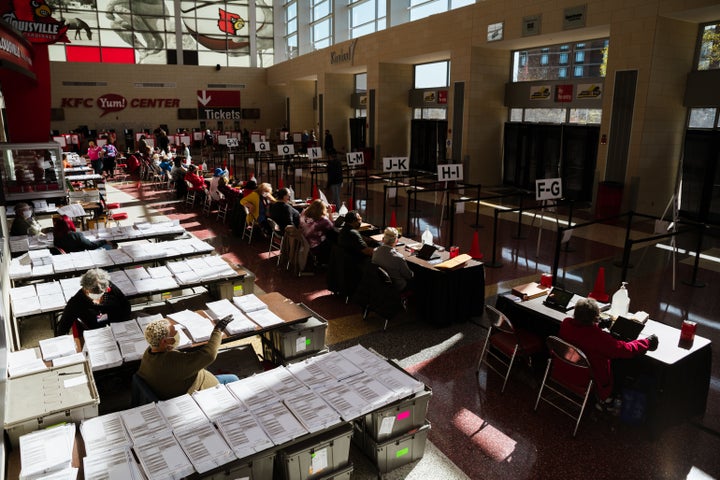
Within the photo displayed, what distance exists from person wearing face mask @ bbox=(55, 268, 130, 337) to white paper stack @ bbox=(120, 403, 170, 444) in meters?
1.87

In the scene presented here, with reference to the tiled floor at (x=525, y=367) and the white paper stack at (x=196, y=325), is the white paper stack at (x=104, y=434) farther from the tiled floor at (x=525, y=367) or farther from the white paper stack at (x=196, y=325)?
the tiled floor at (x=525, y=367)

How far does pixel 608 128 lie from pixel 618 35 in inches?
81.4

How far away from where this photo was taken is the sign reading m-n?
3388 centimetres

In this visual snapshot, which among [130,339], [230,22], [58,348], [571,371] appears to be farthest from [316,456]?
[230,22]

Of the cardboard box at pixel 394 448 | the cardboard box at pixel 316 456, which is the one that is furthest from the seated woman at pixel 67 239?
the cardboard box at pixel 316 456

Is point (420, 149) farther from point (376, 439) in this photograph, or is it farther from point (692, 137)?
point (376, 439)

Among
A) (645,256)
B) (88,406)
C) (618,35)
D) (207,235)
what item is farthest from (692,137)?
(88,406)

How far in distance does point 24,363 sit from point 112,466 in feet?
5.81

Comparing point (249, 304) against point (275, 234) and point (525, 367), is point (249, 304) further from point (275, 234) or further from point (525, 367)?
point (275, 234)

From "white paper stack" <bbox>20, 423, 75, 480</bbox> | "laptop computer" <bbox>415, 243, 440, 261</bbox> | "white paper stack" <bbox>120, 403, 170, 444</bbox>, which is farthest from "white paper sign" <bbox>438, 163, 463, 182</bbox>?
"white paper stack" <bbox>20, 423, 75, 480</bbox>

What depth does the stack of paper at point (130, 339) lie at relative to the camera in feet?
13.7

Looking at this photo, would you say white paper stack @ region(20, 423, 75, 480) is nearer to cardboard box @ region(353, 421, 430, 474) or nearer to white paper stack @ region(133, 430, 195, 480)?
white paper stack @ region(133, 430, 195, 480)

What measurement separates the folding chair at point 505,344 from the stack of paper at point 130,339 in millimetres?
3090

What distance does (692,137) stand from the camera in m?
11.7
